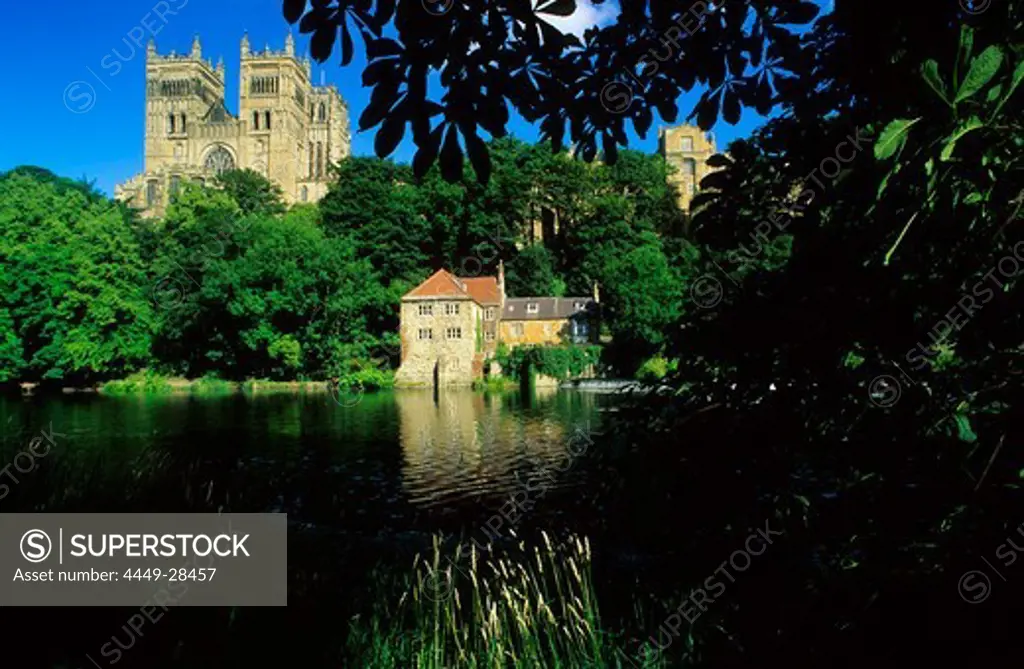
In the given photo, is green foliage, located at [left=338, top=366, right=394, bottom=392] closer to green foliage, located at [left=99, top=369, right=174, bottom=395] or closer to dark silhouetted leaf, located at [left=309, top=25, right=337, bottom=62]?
green foliage, located at [left=99, top=369, right=174, bottom=395]

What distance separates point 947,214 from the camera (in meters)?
2.38

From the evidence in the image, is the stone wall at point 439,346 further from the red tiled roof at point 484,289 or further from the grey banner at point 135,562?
the grey banner at point 135,562

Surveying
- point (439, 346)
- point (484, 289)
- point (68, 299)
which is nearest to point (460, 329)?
point (439, 346)

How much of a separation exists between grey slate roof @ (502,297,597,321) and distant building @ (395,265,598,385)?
0.28 feet

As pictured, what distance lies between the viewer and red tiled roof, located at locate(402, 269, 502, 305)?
57.0 metres

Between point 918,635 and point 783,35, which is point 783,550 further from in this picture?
point 783,35

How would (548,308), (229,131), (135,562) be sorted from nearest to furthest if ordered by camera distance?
(135,562) < (548,308) < (229,131)

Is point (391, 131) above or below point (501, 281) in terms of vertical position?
below

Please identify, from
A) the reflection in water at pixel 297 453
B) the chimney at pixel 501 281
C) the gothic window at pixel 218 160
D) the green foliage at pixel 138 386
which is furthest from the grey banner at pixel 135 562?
the gothic window at pixel 218 160

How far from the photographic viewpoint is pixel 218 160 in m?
104

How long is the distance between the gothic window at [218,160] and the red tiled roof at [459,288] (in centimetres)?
5861

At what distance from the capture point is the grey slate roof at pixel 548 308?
198 ft

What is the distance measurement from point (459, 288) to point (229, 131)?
212ft

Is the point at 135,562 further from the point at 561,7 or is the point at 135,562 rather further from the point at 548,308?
the point at 548,308
